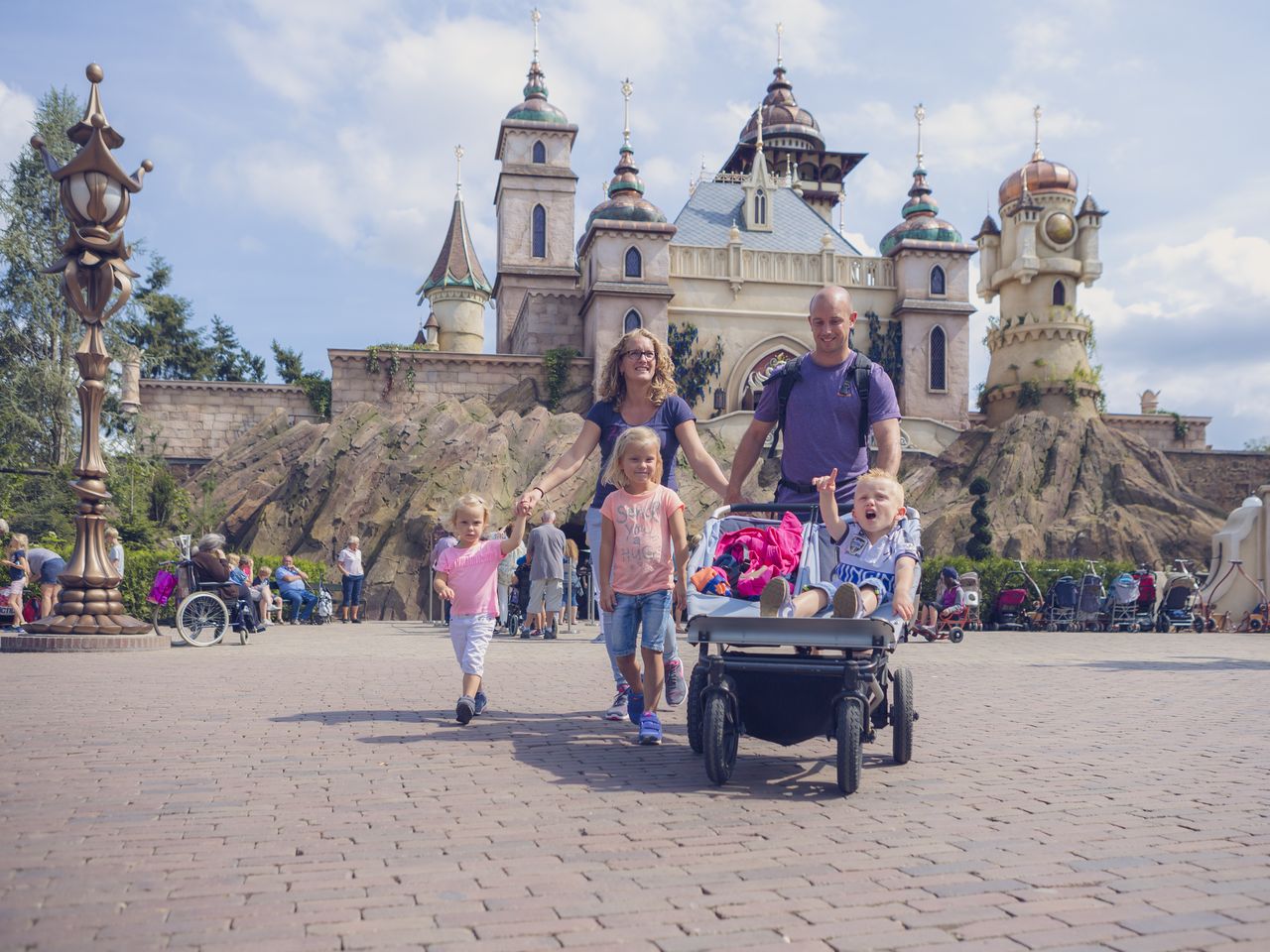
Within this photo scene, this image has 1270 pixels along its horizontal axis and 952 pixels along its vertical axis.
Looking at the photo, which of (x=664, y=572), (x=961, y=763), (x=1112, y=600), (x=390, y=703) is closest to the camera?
(x=961, y=763)

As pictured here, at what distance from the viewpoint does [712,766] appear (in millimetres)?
4926

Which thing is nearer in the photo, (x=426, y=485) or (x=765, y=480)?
(x=426, y=485)

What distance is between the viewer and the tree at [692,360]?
43.5 meters

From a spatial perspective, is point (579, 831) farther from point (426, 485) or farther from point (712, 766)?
point (426, 485)

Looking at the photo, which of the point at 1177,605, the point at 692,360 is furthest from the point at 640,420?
the point at 692,360

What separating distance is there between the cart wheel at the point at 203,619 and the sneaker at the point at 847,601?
10.4 m

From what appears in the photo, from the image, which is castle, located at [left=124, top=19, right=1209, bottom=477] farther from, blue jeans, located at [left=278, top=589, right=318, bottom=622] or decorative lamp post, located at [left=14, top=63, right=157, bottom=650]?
decorative lamp post, located at [left=14, top=63, right=157, bottom=650]

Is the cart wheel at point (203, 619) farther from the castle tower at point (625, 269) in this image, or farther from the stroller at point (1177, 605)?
the castle tower at point (625, 269)

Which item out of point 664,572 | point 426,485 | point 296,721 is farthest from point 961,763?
point 426,485

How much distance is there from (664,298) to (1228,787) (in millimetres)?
38437

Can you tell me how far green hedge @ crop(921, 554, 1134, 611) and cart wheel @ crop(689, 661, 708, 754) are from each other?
751 inches

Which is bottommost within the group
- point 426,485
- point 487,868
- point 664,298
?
point 487,868

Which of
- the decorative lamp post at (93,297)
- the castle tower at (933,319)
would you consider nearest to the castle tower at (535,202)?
the castle tower at (933,319)

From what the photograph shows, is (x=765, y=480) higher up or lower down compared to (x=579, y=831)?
higher up
